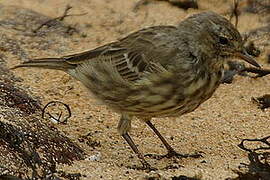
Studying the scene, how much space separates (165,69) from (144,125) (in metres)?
1.19

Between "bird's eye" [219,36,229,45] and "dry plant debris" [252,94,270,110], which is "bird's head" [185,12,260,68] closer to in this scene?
"bird's eye" [219,36,229,45]

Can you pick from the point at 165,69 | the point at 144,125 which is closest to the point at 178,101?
the point at 165,69

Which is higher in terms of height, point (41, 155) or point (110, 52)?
point (110, 52)

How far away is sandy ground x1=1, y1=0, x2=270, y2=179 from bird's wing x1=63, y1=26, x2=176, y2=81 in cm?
39

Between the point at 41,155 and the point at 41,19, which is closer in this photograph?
the point at 41,155

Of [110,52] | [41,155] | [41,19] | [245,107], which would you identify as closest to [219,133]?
[245,107]

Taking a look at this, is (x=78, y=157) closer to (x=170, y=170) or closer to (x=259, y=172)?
(x=170, y=170)

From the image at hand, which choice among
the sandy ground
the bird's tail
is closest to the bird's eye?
the sandy ground

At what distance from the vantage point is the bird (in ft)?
21.1

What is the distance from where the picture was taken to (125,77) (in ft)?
21.9

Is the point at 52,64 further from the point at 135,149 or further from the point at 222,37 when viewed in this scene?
the point at 222,37

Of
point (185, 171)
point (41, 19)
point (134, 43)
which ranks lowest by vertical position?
point (41, 19)

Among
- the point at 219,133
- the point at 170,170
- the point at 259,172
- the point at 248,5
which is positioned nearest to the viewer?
the point at 259,172

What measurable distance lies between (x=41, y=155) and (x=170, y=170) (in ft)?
3.25
